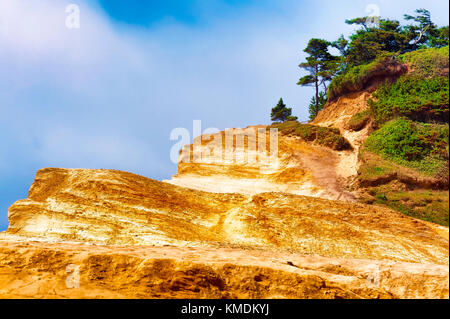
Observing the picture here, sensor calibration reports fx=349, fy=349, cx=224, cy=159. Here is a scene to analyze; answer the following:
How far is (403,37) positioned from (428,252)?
31.0 meters

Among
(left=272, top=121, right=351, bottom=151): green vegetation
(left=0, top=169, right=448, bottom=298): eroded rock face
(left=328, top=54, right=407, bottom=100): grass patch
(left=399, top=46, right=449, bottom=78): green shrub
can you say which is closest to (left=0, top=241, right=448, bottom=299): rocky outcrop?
(left=0, top=169, right=448, bottom=298): eroded rock face

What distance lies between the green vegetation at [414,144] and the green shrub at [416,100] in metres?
0.36

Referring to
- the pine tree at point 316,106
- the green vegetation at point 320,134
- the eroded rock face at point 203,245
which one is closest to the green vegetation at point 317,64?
the pine tree at point 316,106

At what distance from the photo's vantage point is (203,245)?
11703 mm

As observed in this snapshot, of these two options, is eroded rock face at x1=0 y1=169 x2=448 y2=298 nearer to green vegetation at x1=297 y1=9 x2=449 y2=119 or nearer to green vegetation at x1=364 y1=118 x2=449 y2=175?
green vegetation at x1=364 y1=118 x2=449 y2=175

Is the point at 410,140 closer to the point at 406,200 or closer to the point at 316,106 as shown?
the point at 406,200

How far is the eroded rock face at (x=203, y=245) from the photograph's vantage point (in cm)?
750

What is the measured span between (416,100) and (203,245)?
32.9ft

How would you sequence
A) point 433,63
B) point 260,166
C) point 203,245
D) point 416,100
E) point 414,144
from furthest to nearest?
1. point 260,166
2. point 416,100
3. point 433,63
4. point 414,144
5. point 203,245

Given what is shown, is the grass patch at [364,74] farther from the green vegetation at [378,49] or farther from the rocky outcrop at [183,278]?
the rocky outcrop at [183,278]

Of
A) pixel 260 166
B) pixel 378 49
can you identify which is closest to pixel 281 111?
pixel 378 49

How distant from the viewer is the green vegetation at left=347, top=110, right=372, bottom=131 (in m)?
28.5
